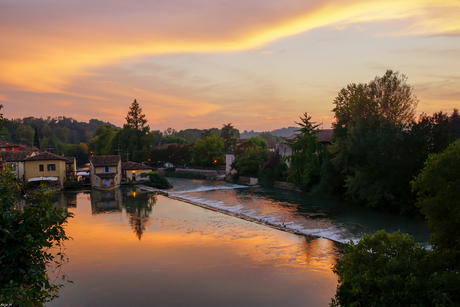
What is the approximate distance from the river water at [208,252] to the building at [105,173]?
10.6 metres

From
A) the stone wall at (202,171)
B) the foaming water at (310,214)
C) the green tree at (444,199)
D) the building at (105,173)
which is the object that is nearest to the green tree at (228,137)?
the stone wall at (202,171)

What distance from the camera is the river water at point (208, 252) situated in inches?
430

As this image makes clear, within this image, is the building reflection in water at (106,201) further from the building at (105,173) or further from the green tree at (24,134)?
the green tree at (24,134)

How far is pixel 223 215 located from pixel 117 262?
37.1 ft

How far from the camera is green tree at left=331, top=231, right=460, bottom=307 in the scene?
6.75 metres

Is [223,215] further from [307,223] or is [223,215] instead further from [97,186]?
[97,186]

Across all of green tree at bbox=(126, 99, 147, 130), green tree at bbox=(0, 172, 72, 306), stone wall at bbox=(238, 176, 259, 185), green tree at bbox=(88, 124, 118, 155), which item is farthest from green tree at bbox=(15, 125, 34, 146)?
green tree at bbox=(0, 172, 72, 306)

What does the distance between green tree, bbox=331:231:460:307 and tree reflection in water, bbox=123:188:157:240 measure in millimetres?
13201

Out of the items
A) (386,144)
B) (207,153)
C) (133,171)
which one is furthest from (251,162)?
(386,144)

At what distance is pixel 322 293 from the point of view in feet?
35.9

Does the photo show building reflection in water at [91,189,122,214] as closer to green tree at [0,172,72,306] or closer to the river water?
the river water

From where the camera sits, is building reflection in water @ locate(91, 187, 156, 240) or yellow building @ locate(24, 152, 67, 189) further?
yellow building @ locate(24, 152, 67, 189)

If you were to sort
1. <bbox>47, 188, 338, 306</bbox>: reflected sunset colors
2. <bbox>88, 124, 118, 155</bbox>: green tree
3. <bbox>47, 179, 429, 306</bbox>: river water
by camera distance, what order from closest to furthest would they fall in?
<bbox>47, 188, 338, 306</bbox>: reflected sunset colors, <bbox>47, 179, 429, 306</bbox>: river water, <bbox>88, 124, 118, 155</bbox>: green tree

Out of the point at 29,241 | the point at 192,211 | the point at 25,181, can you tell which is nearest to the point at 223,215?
the point at 192,211
